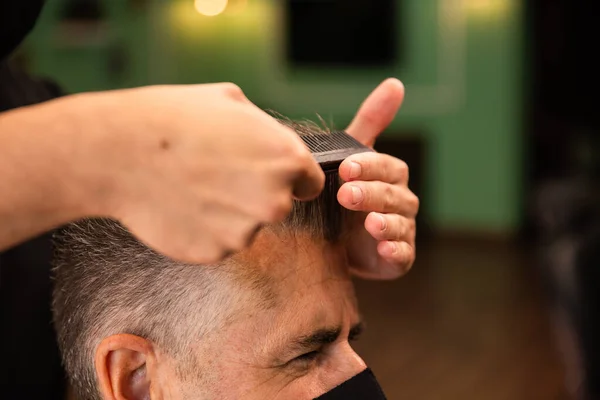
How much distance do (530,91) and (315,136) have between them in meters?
6.70

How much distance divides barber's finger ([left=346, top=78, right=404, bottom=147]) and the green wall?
19.1 feet

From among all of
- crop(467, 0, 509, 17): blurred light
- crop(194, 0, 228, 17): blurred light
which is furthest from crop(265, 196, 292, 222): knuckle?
crop(194, 0, 228, 17): blurred light

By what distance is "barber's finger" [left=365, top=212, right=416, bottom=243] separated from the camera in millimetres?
1288

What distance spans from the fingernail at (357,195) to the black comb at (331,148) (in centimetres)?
4

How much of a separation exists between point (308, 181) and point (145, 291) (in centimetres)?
59

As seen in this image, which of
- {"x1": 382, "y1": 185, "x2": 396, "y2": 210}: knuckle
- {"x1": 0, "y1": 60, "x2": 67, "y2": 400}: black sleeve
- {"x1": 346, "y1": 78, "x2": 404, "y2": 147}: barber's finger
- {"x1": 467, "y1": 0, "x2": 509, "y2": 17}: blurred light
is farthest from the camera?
{"x1": 467, "y1": 0, "x2": 509, "y2": 17}: blurred light

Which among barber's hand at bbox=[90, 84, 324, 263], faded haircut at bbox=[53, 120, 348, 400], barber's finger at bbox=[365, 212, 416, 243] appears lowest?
faded haircut at bbox=[53, 120, 348, 400]

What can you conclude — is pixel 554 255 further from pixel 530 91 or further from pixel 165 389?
pixel 530 91

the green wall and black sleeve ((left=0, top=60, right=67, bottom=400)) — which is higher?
black sleeve ((left=0, top=60, right=67, bottom=400))

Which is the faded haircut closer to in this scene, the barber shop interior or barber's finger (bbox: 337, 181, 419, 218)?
the barber shop interior

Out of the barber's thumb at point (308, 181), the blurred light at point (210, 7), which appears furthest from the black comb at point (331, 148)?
the blurred light at point (210, 7)

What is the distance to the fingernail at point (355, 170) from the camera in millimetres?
1204

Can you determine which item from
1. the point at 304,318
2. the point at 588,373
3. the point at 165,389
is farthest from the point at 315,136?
the point at 588,373

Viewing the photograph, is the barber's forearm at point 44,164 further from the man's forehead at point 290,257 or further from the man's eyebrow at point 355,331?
the man's eyebrow at point 355,331
